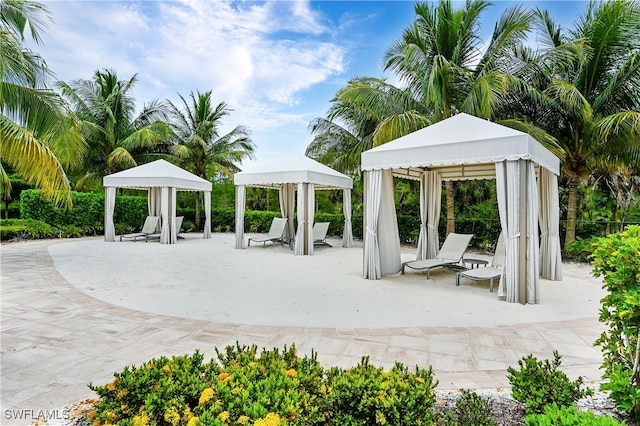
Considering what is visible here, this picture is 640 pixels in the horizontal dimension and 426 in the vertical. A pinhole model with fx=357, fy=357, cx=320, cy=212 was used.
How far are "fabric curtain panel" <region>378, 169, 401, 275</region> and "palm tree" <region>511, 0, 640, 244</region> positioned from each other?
5.10 metres

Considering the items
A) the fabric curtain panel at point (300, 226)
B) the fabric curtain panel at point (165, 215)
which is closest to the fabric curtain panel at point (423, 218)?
the fabric curtain panel at point (300, 226)

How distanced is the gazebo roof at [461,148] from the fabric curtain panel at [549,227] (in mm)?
292

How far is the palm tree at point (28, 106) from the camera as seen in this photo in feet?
24.6

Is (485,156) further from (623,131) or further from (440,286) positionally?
(623,131)

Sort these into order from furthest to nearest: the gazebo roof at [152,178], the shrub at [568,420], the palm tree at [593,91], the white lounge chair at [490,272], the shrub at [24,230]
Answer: the gazebo roof at [152,178]
the shrub at [24,230]
the palm tree at [593,91]
the white lounge chair at [490,272]
the shrub at [568,420]

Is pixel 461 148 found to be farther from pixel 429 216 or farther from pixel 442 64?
pixel 442 64

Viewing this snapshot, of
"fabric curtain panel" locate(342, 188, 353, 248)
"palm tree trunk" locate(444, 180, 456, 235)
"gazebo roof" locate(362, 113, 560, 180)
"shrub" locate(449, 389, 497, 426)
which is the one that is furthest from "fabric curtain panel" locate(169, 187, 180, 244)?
"shrub" locate(449, 389, 497, 426)

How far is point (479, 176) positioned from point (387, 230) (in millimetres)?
3001

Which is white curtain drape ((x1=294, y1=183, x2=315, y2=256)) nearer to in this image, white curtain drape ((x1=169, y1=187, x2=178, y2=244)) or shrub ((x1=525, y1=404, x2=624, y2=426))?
white curtain drape ((x1=169, y1=187, x2=178, y2=244))

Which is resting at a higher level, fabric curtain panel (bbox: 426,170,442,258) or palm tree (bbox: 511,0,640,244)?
palm tree (bbox: 511,0,640,244)

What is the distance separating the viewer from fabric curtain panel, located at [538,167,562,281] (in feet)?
24.4

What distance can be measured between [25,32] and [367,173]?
8.76 m

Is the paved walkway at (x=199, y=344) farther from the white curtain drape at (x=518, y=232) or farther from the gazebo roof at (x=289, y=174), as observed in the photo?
the gazebo roof at (x=289, y=174)

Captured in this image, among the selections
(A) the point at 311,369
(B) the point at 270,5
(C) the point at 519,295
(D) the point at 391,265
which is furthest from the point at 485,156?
(B) the point at 270,5
